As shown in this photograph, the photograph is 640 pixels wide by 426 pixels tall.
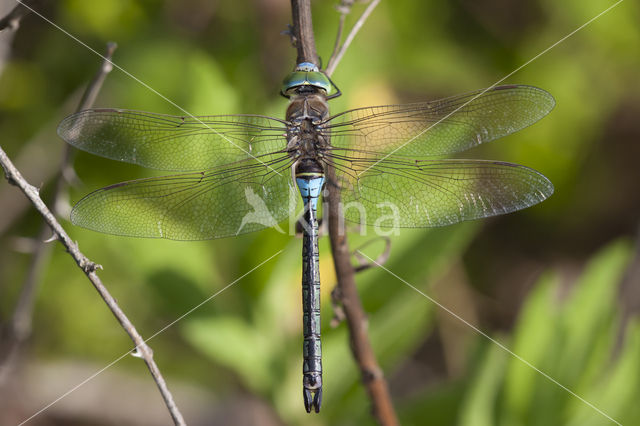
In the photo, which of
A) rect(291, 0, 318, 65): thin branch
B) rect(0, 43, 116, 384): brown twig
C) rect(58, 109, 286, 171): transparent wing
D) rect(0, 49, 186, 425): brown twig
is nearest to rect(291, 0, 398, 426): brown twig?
rect(291, 0, 318, 65): thin branch

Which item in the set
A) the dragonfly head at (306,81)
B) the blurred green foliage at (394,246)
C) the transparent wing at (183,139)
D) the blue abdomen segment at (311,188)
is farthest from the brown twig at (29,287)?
the blue abdomen segment at (311,188)

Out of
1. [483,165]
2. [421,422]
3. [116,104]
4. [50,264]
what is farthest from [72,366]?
[483,165]

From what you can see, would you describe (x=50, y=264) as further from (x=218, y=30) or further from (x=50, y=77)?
(x=218, y=30)

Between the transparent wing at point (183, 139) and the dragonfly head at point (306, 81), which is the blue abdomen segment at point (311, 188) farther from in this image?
the dragonfly head at point (306, 81)

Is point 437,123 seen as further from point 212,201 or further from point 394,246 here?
point 212,201

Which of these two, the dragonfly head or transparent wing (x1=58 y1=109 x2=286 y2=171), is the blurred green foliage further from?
the dragonfly head

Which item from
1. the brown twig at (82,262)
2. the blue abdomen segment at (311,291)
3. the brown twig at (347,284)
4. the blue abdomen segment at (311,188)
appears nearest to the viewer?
the brown twig at (82,262)

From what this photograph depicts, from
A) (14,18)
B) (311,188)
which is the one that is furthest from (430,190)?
(14,18)
